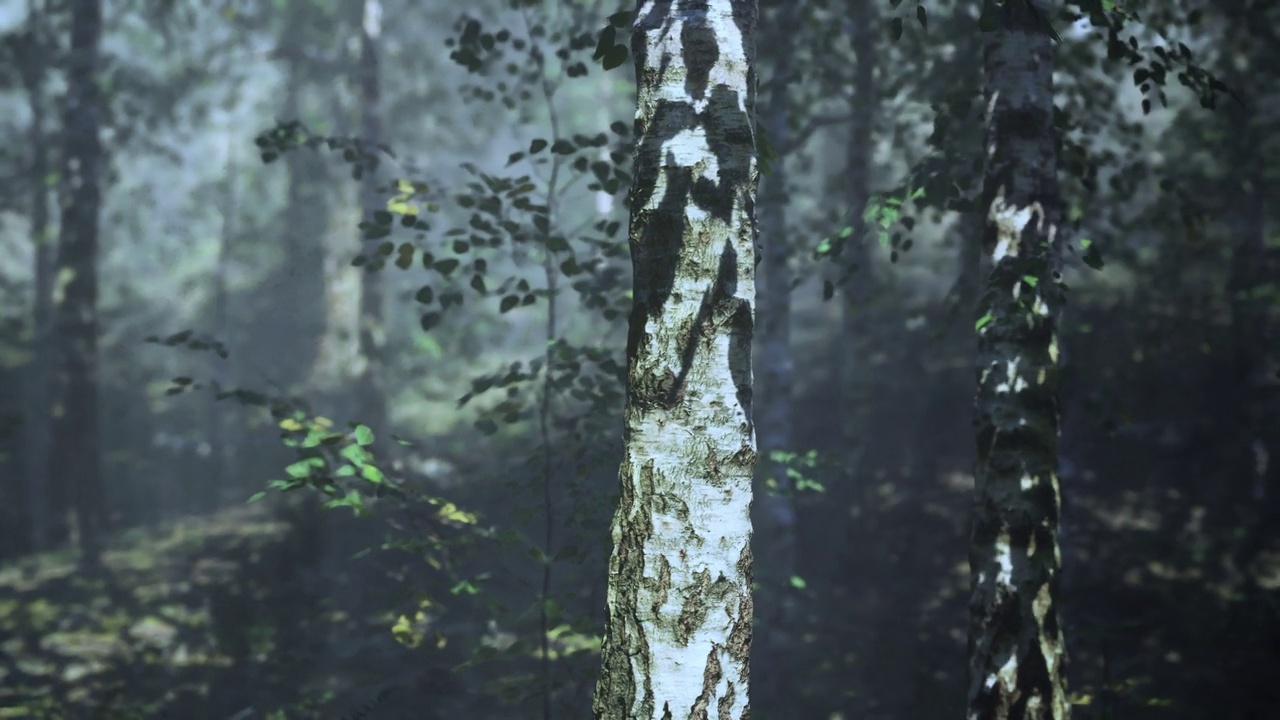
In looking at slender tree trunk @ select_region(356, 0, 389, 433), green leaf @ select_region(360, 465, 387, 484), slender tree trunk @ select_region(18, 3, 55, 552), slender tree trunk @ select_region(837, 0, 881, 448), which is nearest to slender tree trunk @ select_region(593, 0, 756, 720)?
green leaf @ select_region(360, 465, 387, 484)

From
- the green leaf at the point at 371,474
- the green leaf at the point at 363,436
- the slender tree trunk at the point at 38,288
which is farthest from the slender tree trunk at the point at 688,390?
the slender tree trunk at the point at 38,288

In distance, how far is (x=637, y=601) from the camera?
351cm

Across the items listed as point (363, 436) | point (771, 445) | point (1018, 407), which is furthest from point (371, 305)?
point (1018, 407)

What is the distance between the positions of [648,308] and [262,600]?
9928 mm

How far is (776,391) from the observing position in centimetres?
985

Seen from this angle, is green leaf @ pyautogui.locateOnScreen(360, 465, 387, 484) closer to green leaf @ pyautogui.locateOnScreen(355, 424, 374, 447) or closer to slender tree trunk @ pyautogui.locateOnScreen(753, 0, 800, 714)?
green leaf @ pyautogui.locateOnScreen(355, 424, 374, 447)

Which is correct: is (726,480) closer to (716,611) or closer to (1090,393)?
(716,611)

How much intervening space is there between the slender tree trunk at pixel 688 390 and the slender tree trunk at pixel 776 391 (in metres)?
5.46

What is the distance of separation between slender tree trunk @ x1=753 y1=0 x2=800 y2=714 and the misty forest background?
48mm

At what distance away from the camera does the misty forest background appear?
19.8 ft

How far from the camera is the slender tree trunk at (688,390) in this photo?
347 centimetres

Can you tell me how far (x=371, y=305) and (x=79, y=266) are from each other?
487cm

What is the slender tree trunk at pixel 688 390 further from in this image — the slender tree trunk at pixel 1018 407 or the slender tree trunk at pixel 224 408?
the slender tree trunk at pixel 224 408

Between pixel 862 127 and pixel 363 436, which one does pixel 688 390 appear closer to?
pixel 363 436
